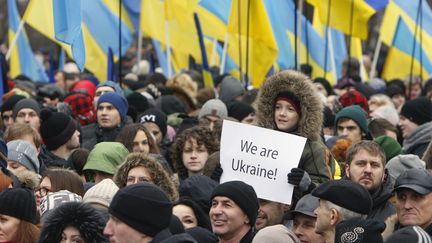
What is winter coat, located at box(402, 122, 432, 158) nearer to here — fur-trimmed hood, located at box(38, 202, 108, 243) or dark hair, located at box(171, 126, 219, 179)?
dark hair, located at box(171, 126, 219, 179)

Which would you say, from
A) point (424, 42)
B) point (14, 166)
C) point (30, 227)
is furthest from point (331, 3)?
point (30, 227)

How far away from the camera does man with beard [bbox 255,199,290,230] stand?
9531 mm

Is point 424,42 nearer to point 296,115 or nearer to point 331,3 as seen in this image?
point 331,3

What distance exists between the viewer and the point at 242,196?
8.59 m

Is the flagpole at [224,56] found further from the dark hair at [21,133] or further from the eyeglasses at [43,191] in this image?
the eyeglasses at [43,191]

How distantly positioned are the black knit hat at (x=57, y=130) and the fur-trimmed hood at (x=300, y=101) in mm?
2711

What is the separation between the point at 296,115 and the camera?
33.1 feet

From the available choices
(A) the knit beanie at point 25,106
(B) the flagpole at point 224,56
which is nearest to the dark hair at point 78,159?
(A) the knit beanie at point 25,106

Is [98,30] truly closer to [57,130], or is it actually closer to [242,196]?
[57,130]

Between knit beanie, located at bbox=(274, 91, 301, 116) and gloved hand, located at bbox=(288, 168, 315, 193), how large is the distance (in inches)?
Answer: 26.6

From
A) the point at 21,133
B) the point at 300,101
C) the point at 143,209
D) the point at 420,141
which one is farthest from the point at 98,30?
the point at 143,209

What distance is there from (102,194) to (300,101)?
1.83 metres

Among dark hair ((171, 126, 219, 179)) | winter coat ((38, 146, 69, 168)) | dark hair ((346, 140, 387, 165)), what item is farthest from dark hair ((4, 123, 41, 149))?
dark hair ((346, 140, 387, 165))

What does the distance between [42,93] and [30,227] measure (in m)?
8.24
